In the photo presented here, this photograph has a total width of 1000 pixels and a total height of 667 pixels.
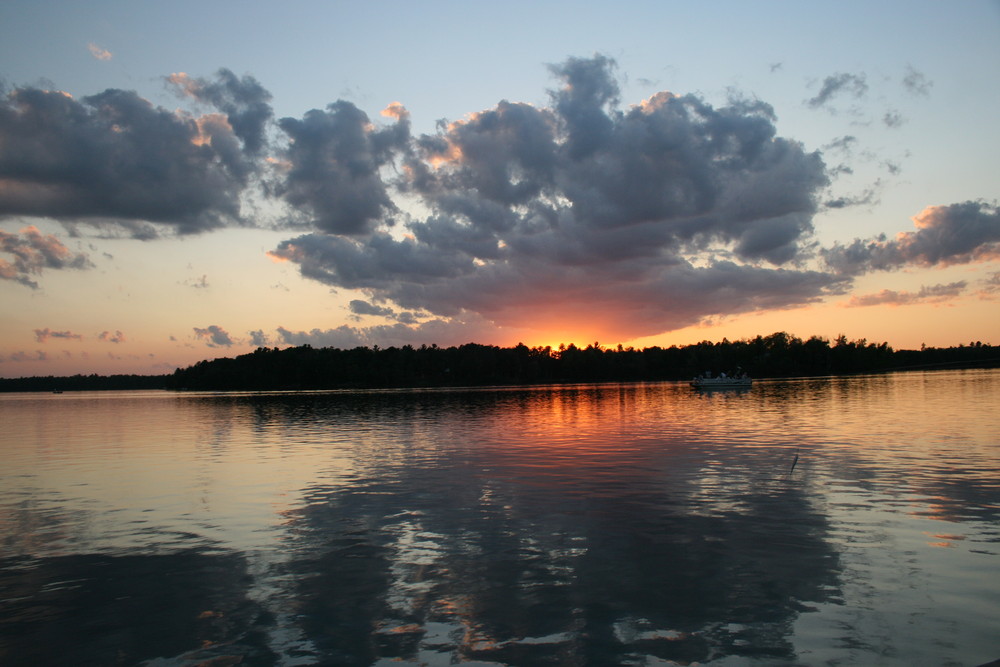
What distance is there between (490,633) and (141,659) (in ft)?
21.2

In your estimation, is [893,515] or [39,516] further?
[39,516]

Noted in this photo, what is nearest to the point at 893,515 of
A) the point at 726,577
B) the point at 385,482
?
the point at 726,577

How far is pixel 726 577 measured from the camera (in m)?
16.2

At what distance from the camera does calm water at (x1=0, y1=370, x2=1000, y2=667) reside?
12.6 meters

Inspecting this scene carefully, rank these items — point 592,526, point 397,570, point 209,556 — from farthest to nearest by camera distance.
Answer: point 592,526
point 209,556
point 397,570

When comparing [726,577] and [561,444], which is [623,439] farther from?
[726,577]

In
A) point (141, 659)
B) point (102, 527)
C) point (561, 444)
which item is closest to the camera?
point (141, 659)

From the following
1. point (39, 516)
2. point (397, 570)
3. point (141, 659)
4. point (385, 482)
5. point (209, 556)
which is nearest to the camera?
point (141, 659)

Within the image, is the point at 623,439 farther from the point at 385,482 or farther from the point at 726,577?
the point at 726,577

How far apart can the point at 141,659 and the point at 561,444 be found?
38358 millimetres

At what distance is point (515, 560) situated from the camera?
59.8 ft

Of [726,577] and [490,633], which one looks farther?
[726,577]

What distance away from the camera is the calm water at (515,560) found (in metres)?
12.6

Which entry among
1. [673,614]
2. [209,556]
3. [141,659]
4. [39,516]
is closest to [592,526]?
[673,614]
